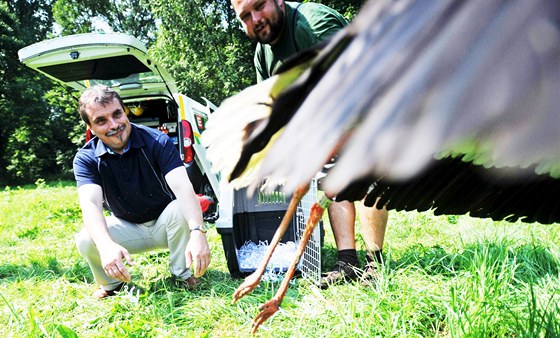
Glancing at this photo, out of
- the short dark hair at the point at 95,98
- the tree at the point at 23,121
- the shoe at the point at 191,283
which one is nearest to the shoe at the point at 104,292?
the shoe at the point at 191,283

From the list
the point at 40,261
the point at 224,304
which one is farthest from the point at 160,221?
the point at 40,261

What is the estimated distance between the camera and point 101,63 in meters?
3.53

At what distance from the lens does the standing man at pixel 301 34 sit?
1624 mm

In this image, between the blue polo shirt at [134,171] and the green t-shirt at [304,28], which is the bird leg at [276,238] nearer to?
the green t-shirt at [304,28]

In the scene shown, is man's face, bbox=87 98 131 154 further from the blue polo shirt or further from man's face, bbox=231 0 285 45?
man's face, bbox=231 0 285 45

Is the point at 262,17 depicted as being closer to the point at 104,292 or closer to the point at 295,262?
the point at 295,262

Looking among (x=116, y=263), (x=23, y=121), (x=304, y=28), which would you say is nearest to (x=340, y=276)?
(x=116, y=263)

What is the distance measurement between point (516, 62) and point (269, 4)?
150 centimetres

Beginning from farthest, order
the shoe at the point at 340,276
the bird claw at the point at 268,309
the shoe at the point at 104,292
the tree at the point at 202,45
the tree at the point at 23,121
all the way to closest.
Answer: the tree at the point at 23,121 → the tree at the point at 202,45 → the shoe at the point at 104,292 → the shoe at the point at 340,276 → the bird claw at the point at 268,309

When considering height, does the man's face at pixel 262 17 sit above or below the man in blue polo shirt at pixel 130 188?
above

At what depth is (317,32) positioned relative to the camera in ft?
5.45

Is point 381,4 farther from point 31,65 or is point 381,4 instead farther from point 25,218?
point 25,218

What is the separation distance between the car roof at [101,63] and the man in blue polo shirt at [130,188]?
46.0 inches

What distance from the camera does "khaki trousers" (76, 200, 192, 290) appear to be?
2076mm
